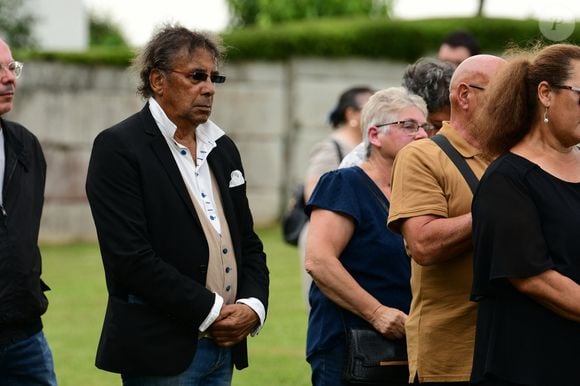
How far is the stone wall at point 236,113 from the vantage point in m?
17.8

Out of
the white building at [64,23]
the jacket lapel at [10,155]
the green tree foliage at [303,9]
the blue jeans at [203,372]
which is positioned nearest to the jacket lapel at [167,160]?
the blue jeans at [203,372]

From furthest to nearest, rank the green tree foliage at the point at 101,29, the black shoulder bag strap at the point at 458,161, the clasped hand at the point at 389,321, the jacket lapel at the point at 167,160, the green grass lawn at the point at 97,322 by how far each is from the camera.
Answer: the green tree foliage at the point at 101,29 → the green grass lawn at the point at 97,322 → the clasped hand at the point at 389,321 → the jacket lapel at the point at 167,160 → the black shoulder bag strap at the point at 458,161

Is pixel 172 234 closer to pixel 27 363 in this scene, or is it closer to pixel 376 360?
pixel 27 363

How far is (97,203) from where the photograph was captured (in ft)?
15.4

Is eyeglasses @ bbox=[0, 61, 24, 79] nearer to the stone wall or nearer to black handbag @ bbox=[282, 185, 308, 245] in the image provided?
black handbag @ bbox=[282, 185, 308, 245]

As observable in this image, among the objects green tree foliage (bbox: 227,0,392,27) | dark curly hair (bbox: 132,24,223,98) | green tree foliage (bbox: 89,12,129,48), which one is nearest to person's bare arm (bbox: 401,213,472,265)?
dark curly hair (bbox: 132,24,223,98)

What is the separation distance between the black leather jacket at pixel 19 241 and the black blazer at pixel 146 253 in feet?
1.49

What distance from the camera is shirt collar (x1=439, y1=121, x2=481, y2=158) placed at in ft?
15.0

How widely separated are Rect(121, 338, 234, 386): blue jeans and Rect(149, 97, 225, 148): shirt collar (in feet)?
2.75

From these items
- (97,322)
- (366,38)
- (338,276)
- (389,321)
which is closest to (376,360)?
(389,321)

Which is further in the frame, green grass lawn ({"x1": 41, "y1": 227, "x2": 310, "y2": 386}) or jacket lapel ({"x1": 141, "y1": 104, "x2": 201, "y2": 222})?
green grass lawn ({"x1": 41, "y1": 227, "x2": 310, "y2": 386})

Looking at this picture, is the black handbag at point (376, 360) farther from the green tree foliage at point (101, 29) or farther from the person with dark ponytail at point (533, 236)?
the green tree foliage at point (101, 29)

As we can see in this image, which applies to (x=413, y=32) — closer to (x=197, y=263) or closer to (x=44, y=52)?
(x=44, y=52)

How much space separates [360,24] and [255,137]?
241 centimetres
